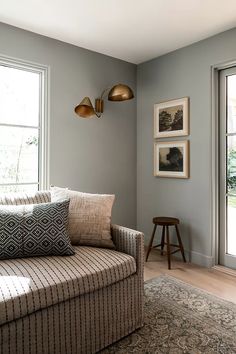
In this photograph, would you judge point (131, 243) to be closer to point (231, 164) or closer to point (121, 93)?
point (231, 164)

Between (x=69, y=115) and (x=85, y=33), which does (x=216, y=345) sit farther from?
(x=85, y=33)

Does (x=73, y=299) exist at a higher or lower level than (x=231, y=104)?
lower

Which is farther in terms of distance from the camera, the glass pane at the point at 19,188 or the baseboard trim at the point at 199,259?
the baseboard trim at the point at 199,259

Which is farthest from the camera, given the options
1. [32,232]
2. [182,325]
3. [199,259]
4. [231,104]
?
[199,259]

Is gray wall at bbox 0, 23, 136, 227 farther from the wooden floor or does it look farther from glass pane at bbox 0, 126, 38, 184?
the wooden floor

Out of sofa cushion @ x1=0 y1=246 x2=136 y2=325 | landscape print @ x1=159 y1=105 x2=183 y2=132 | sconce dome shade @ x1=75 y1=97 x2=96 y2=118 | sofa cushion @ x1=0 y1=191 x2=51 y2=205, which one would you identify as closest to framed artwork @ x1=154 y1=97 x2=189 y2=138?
landscape print @ x1=159 y1=105 x2=183 y2=132

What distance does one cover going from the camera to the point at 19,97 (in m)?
2.84

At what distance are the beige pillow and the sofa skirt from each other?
364 mm

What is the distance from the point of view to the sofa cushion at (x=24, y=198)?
2.07 m

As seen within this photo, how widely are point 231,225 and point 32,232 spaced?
2.14m

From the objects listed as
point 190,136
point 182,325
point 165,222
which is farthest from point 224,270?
point 190,136

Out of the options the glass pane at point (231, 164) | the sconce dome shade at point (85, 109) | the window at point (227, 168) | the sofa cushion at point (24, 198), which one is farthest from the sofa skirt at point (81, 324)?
the sconce dome shade at point (85, 109)

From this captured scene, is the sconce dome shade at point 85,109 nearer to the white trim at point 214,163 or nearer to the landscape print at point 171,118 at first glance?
the landscape print at point 171,118

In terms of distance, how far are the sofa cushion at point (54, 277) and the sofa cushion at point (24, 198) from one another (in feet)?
1.63
